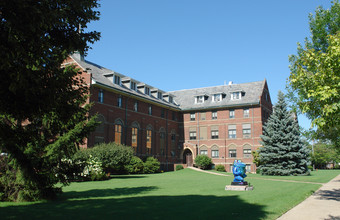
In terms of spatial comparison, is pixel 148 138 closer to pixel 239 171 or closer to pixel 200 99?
pixel 200 99

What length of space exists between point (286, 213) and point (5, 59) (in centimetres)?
971

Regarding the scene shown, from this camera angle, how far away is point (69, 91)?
359 inches

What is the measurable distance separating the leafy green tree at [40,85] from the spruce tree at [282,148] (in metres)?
28.4

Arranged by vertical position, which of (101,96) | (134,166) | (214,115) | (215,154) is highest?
(101,96)

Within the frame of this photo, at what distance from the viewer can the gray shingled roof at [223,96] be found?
4769 centimetres

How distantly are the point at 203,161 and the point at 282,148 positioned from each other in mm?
12999

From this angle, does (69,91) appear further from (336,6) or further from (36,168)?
(336,6)

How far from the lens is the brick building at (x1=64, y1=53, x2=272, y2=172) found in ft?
125

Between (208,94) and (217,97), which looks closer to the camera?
(217,97)

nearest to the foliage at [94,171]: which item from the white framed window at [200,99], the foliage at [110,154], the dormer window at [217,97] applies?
the foliage at [110,154]

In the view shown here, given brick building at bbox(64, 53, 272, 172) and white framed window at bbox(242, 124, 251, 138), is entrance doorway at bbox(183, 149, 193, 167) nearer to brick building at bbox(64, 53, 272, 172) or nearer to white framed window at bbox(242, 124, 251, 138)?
brick building at bbox(64, 53, 272, 172)

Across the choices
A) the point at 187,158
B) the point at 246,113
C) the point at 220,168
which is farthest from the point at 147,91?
the point at 220,168

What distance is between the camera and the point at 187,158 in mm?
50844

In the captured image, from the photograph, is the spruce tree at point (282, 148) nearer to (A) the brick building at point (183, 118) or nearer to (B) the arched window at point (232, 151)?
(A) the brick building at point (183, 118)
